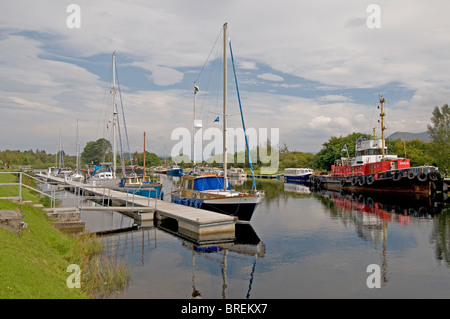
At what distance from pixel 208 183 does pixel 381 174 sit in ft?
96.7

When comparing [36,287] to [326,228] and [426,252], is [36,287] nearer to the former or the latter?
[426,252]

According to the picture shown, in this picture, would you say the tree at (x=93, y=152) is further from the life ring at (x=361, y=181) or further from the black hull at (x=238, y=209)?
the black hull at (x=238, y=209)

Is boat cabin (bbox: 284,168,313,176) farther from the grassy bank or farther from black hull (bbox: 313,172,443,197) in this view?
the grassy bank

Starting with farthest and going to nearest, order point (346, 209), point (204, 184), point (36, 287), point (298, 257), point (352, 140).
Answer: point (352, 140) < point (346, 209) < point (204, 184) < point (298, 257) < point (36, 287)

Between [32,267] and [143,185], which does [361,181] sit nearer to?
[143,185]

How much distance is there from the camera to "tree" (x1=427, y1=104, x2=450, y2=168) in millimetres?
60250

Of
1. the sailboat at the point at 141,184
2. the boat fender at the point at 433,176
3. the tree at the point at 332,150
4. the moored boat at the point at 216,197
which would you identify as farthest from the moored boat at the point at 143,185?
the tree at the point at 332,150

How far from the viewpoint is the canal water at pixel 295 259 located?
469 inches

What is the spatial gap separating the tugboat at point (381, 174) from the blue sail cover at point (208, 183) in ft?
89.8

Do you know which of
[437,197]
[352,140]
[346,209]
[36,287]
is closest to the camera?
[36,287]

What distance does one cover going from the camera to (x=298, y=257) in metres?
15.9

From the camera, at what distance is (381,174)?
45.9 metres
